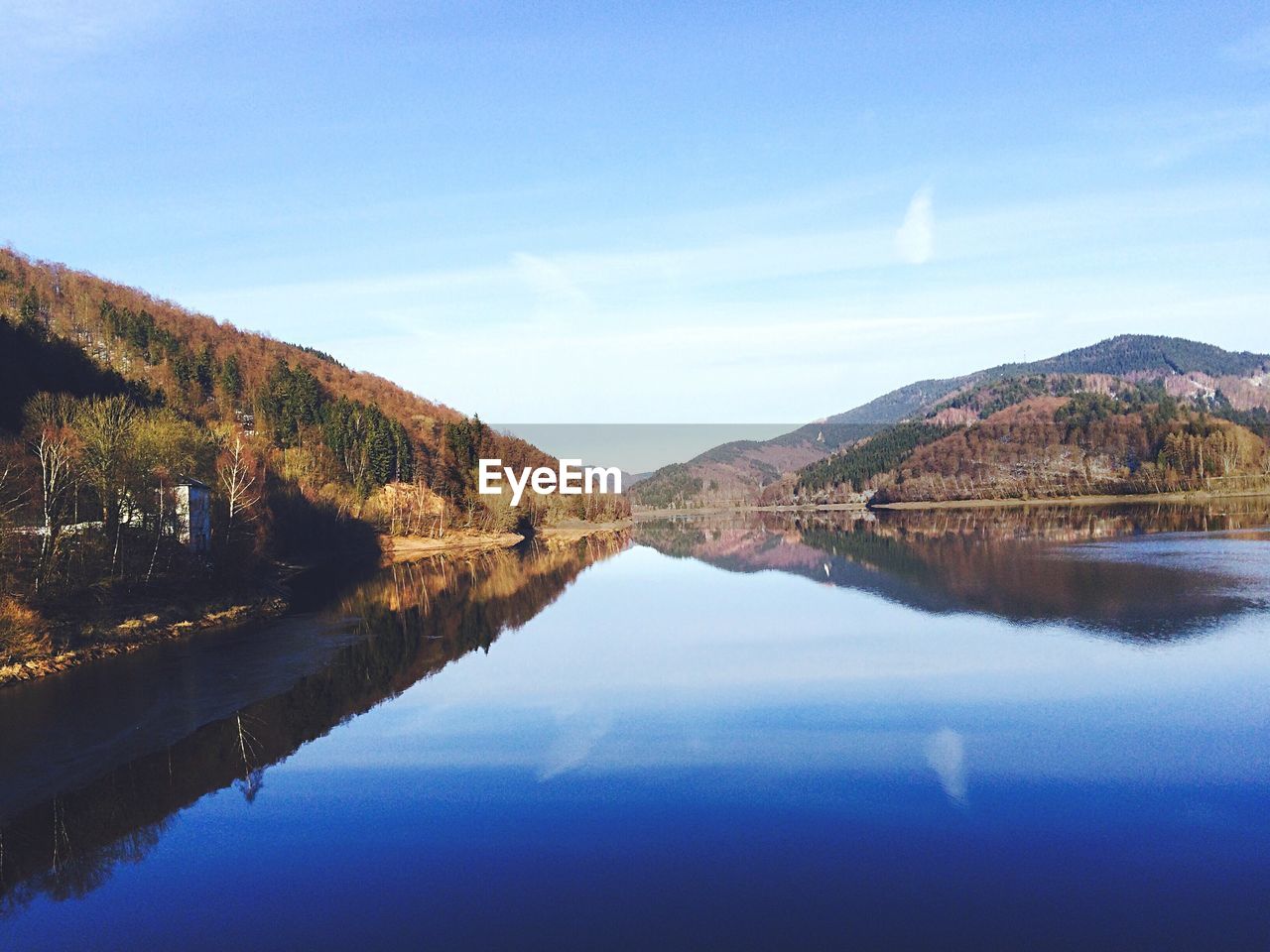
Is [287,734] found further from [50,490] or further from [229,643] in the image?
[50,490]

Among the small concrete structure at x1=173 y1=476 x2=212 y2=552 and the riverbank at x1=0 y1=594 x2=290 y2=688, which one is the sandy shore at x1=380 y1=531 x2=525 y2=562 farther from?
the riverbank at x1=0 y1=594 x2=290 y2=688

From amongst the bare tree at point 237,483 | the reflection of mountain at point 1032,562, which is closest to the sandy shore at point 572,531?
the reflection of mountain at point 1032,562

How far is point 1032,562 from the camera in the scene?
205 ft

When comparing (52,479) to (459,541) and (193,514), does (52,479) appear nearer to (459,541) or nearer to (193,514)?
(193,514)

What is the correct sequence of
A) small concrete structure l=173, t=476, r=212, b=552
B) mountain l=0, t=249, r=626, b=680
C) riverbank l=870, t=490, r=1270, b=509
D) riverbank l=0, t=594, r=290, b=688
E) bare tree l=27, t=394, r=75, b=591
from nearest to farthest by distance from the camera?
riverbank l=0, t=594, r=290, b=688 → bare tree l=27, t=394, r=75, b=591 → mountain l=0, t=249, r=626, b=680 → small concrete structure l=173, t=476, r=212, b=552 → riverbank l=870, t=490, r=1270, b=509

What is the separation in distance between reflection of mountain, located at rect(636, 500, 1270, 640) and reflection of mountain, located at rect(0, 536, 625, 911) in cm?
2432

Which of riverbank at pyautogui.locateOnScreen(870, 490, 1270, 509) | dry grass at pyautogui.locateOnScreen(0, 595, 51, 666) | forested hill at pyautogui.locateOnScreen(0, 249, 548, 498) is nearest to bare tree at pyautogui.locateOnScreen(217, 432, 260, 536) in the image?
forested hill at pyautogui.locateOnScreen(0, 249, 548, 498)

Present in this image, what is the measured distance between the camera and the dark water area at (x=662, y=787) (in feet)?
45.8

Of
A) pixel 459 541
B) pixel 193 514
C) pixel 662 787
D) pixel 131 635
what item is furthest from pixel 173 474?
pixel 459 541

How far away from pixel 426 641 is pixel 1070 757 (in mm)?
26577

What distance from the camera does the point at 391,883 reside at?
15328 mm

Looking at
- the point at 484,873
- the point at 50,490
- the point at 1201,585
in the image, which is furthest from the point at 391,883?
the point at 1201,585

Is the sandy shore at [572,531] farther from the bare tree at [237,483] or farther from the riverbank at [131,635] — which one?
the riverbank at [131,635]

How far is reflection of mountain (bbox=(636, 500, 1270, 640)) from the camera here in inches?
1597
